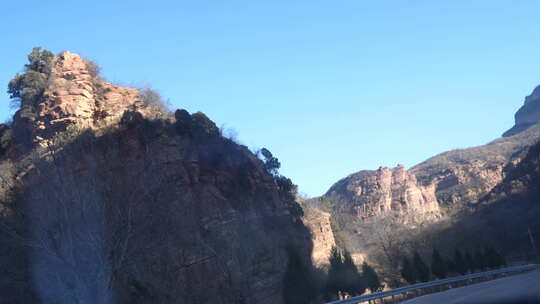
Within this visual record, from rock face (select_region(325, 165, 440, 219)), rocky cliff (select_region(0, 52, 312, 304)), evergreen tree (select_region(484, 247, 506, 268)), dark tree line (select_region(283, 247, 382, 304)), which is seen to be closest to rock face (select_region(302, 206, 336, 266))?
rocky cliff (select_region(0, 52, 312, 304))

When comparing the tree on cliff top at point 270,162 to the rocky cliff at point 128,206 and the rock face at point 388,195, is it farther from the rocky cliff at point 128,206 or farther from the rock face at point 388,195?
the rock face at point 388,195

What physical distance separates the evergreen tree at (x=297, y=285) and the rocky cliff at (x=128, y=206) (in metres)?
2.54

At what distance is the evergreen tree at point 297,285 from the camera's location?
3042 cm

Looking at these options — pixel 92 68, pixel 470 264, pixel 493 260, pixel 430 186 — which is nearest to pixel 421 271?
pixel 470 264

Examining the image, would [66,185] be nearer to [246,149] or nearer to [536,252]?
[246,149]

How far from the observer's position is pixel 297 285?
30.7 meters

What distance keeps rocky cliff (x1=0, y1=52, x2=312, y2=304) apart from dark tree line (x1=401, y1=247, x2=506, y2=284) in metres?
9.13

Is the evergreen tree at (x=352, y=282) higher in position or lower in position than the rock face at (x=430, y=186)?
lower

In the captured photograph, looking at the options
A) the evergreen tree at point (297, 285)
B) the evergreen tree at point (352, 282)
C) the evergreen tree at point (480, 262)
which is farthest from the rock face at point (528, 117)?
the evergreen tree at point (297, 285)

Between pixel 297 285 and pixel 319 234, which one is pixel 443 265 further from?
pixel 297 285

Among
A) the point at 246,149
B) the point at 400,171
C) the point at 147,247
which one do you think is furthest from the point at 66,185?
the point at 400,171

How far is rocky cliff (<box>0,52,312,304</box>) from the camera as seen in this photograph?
728 inches

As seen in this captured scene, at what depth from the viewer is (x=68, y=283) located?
18.2 metres

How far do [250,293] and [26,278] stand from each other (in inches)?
598
